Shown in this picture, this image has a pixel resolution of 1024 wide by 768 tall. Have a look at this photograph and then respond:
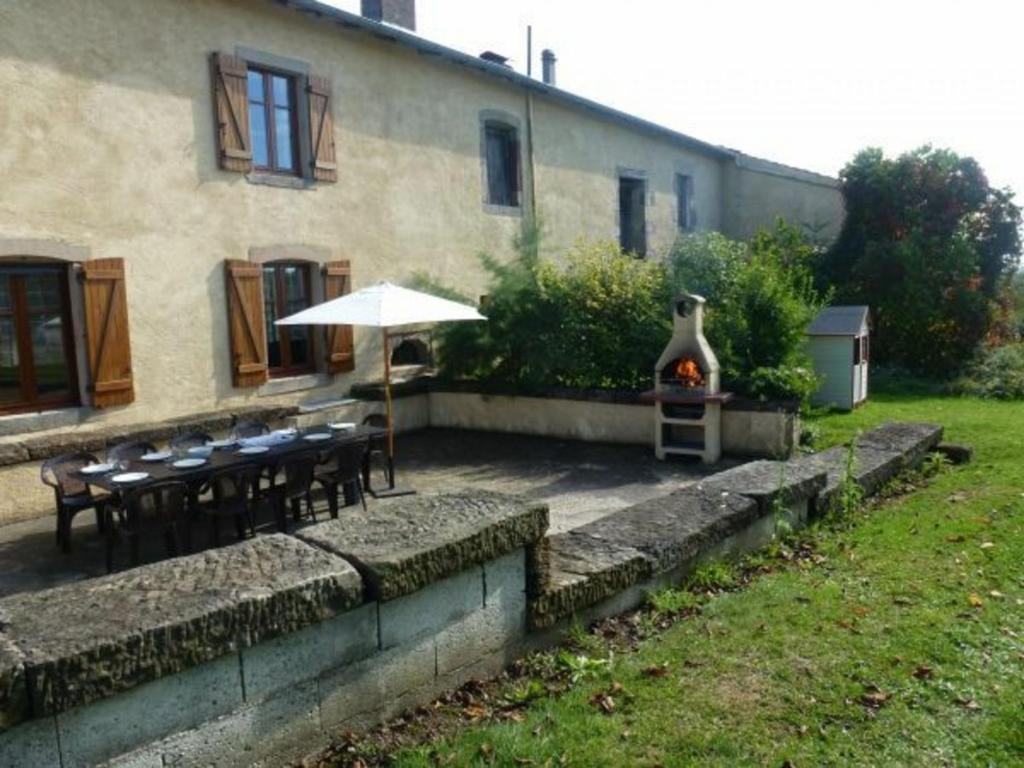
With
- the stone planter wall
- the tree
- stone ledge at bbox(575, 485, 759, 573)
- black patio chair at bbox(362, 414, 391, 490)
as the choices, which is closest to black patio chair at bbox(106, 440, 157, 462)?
black patio chair at bbox(362, 414, 391, 490)

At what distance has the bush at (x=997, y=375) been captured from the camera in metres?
14.1

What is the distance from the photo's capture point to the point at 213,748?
7.94 ft

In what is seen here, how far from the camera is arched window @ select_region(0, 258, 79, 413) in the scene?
26.6 feet

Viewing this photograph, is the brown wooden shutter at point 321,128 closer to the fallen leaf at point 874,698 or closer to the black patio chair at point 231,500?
the black patio chair at point 231,500

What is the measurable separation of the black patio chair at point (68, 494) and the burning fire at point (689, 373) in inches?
251

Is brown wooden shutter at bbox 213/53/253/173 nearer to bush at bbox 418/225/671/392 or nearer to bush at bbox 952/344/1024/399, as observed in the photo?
bush at bbox 418/225/671/392

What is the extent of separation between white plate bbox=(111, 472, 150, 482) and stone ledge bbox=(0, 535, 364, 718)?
3.70 m

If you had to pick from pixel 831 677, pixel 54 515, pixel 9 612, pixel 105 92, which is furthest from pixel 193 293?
pixel 831 677

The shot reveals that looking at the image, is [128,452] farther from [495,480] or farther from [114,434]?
[495,480]

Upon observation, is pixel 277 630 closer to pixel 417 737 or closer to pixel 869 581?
pixel 417 737

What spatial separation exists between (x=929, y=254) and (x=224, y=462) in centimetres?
1467

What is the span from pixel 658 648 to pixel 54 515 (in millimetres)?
7080

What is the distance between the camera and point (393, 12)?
13680mm

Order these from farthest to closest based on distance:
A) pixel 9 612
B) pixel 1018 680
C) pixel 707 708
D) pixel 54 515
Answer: pixel 54 515 → pixel 1018 680 → pixel 707 708 → pixel 9 612
